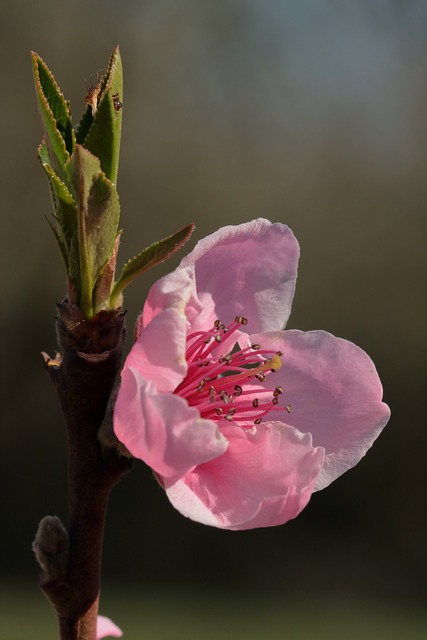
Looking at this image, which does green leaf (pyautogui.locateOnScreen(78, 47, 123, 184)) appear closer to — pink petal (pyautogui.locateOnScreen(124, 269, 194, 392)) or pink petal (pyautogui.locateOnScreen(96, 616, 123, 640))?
pink petal (pyautogui.locateOnScreen(124, 269, 194, 392))

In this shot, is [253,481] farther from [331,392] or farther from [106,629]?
[106,629]

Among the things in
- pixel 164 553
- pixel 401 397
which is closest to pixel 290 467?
pixel 164 553

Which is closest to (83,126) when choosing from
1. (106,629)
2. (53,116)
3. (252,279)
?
(53,116)

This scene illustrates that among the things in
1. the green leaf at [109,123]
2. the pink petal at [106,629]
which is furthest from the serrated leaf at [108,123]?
the pink petal at [106,629]

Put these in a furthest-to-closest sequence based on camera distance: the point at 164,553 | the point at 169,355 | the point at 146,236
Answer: the point at 146,236
the point at 164,553
the point at 169,355

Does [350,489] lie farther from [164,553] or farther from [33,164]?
[33,164]
